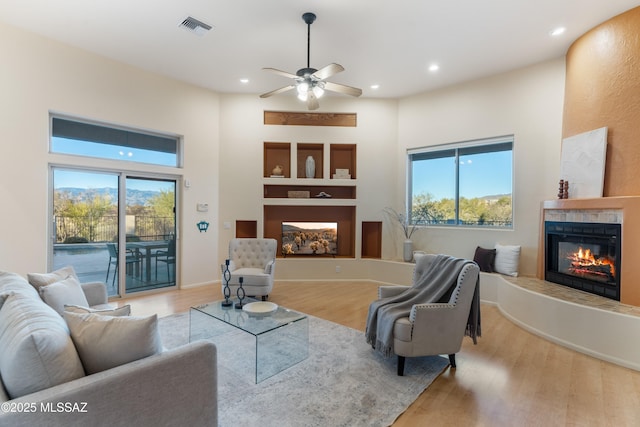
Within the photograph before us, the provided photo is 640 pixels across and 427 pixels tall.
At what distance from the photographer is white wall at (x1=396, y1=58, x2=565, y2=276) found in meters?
4.46

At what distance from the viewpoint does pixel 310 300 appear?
4.75m

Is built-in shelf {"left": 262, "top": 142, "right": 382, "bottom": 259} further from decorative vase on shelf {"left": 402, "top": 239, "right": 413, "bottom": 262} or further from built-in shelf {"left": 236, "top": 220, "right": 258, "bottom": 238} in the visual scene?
decorative vase on shelf {"left": 402, "top": 239, "right": 413, "bottom": 262}

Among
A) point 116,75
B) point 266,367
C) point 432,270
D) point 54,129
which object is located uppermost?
point 116,75

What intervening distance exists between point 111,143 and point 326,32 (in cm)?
358

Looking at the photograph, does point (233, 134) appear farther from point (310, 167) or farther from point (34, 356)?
point (34, 356)

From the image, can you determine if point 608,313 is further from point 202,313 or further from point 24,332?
point 24,332


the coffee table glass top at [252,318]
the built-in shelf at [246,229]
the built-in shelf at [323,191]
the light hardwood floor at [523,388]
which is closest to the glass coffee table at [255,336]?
the coffee table glass top at [252,318]

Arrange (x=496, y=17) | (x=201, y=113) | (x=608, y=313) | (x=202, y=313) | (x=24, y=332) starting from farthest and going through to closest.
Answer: (x=201, y=113)
(x=496, y=17)
(x=202, y=313)
(x=608, y=313)
(x=24, y=332)

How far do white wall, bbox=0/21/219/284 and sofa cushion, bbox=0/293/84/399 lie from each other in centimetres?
331

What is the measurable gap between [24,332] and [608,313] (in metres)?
4.32

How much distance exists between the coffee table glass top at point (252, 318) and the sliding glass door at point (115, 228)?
97.7 inches

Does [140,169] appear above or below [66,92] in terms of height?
below

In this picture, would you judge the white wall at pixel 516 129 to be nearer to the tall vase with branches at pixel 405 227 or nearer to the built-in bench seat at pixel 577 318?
the tall vase with branches at pixel 405 227

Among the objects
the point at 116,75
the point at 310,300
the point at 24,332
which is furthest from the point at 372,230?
the point at 24,332
